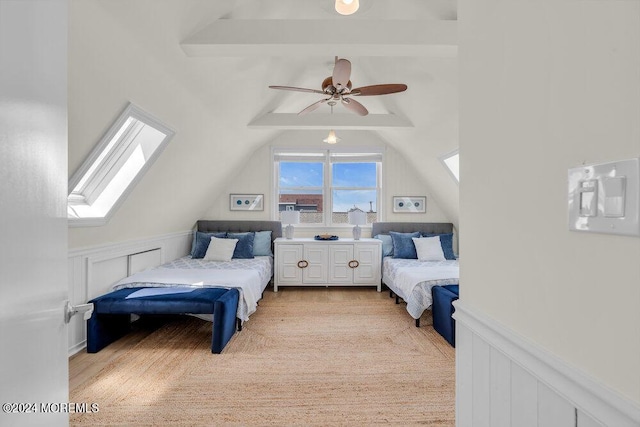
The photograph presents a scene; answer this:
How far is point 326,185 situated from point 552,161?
4.69 m

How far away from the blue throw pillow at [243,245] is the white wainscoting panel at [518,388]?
381 cm

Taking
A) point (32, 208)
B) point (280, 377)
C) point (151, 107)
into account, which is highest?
point (151, 107)

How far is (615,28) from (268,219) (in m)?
4.90

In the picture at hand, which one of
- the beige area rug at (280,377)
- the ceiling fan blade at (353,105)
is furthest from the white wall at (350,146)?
the beige area rug at (280,377)

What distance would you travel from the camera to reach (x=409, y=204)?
518 centimetres

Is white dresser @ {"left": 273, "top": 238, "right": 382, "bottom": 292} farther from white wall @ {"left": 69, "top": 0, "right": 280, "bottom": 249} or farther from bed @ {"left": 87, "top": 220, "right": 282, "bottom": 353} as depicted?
white wall @ {"left": 69, "top": 0, "right": 280, "bottom": 249}

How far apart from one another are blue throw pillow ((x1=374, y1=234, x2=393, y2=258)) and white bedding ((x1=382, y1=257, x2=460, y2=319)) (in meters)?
0.35

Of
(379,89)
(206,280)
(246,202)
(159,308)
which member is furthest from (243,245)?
(379,89)

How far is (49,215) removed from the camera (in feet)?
2.54

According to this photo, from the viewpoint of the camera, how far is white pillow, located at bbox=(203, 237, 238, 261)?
14.1 feet

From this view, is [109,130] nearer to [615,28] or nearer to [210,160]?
[210,160]

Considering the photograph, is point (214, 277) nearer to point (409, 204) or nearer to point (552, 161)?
point (552, 161)

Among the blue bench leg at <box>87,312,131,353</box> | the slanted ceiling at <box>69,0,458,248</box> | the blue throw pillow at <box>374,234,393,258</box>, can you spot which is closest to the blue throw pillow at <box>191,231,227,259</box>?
the slanted ceiling at <box>69,0,458,248</box>

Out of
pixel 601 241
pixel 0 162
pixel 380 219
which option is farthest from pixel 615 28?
pixel 380 219
